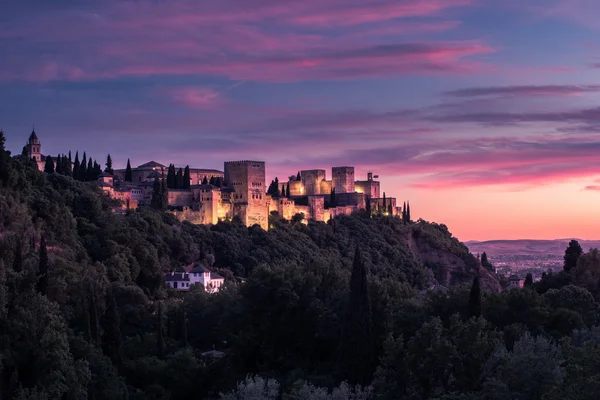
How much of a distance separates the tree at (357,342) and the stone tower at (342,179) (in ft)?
333

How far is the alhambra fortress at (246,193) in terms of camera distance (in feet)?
361

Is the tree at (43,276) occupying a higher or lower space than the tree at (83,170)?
lower

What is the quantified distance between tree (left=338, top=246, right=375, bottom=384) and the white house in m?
39.7

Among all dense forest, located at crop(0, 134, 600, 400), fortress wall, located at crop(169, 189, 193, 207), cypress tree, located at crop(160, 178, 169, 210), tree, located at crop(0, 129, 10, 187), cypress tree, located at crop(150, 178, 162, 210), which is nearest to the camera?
dense forest, located at crop(0, 134, 600, 400)

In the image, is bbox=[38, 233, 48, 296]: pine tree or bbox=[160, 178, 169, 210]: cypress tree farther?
bbox=[160, 178, 169, 210]: cypress tree

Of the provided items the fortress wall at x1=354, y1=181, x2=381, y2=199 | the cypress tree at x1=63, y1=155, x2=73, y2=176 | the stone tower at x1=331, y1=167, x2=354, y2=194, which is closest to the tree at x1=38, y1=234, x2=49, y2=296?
the cypress tree at x1=63, y1=155, x2=73, y2=176

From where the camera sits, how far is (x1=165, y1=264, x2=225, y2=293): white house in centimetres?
8462

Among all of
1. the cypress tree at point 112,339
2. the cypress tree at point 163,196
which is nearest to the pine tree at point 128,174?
the cypress tree at point 163,196

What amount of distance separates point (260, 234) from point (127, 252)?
102 ft

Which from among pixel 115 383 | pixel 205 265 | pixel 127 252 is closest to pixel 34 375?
pixel 115 383

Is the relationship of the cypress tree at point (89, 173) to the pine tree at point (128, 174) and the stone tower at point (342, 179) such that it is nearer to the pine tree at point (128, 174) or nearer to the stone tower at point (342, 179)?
the pine tree at point (128, 174)

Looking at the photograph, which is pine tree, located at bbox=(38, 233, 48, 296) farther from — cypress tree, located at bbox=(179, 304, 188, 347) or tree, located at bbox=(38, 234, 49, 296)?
cypress tree, located at bbox=(179, 304, 188, 347)

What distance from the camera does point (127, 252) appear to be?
8062 centimetres

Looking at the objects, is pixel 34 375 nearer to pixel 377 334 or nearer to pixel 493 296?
pixel 377 334
